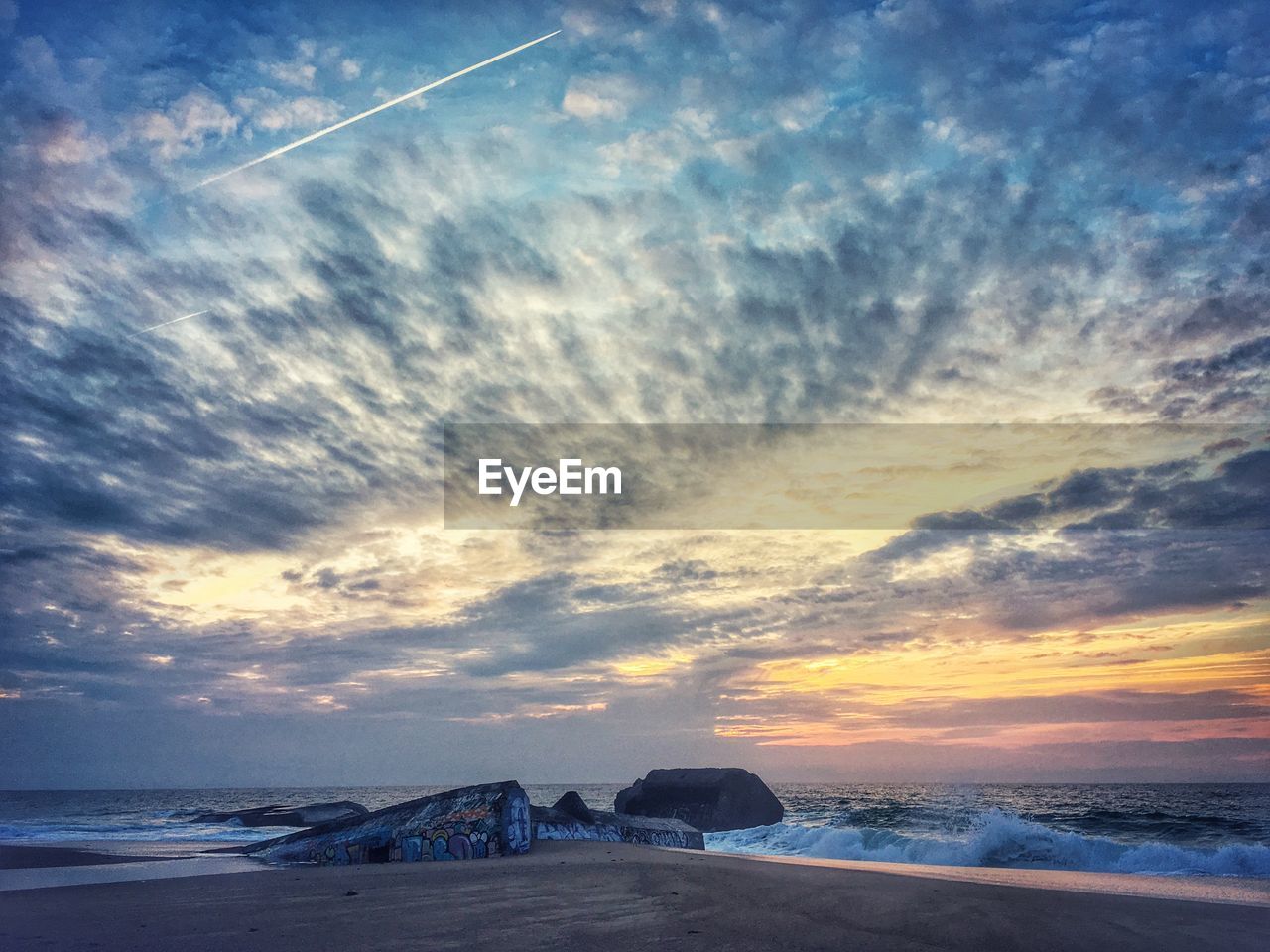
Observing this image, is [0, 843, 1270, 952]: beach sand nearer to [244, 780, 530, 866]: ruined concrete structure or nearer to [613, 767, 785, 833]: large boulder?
[244, 780, 530, 866]: ruined concrete structure

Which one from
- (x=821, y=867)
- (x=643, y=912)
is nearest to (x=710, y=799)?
(x=821, y=867)

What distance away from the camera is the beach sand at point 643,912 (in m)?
10.1

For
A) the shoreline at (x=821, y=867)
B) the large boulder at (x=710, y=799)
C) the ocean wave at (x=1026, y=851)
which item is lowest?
the large boulder at (x=710, y=799)

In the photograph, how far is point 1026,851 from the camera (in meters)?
28.1

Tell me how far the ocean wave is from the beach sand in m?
5.84

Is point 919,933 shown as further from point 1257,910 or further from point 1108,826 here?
point 1108,826

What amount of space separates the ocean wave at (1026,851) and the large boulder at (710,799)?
18.2 m

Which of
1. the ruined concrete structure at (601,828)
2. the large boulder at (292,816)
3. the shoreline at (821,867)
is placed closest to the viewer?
the shoreline at (821,867)

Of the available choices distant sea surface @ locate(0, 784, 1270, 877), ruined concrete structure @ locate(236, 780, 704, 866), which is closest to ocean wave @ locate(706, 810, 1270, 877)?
distant sea surface @ locate(0, 784, 1270, 877)

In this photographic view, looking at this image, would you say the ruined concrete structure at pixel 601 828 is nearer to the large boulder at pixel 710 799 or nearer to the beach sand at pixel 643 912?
the large boulder at pixel 710 799

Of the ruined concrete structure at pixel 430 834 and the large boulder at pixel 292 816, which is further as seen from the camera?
A: the large boulder at pixel 292 816

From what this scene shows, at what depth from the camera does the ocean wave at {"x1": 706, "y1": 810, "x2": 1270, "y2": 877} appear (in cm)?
2322

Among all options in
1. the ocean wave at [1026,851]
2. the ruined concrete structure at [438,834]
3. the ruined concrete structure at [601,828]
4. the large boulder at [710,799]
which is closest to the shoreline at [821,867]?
the ruined concrete structure at [438,834]

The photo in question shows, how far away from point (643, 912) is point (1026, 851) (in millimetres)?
23144
